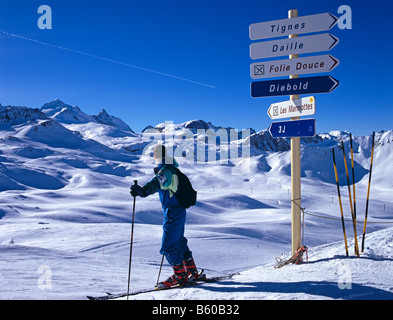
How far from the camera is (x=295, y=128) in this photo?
5012 millimetres

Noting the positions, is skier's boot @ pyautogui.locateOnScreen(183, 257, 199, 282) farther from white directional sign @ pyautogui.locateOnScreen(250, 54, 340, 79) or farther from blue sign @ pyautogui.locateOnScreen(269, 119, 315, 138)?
white directional sign @ pyautogui.locateOnScreen(250, 54, 340, 79)

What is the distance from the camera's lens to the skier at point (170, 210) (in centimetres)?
430

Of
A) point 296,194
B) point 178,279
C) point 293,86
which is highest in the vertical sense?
point 293,86

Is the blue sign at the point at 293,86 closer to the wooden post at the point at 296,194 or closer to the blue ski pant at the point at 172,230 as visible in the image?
the wooden post at the point at 296,194

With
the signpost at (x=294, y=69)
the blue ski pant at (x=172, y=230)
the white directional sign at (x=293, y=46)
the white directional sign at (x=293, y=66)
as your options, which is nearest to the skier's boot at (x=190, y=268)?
the blue ski pant at (x=172, y=230)

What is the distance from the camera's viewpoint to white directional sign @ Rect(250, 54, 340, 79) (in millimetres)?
4801

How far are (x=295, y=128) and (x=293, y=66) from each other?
36.0 inches

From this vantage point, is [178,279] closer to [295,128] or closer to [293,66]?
[295,128]

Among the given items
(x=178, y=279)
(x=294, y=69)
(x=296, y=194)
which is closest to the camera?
(x=178, y=279)

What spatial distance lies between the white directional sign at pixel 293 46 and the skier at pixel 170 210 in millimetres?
2149

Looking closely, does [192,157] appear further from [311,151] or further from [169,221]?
[169,221]

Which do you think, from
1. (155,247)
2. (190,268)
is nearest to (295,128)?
(190,268)

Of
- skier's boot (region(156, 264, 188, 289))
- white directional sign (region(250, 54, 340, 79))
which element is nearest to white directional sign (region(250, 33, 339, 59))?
white directional sign (region(250, 54, 340, 79))

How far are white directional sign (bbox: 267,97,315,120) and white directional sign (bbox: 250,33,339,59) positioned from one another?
719mm
